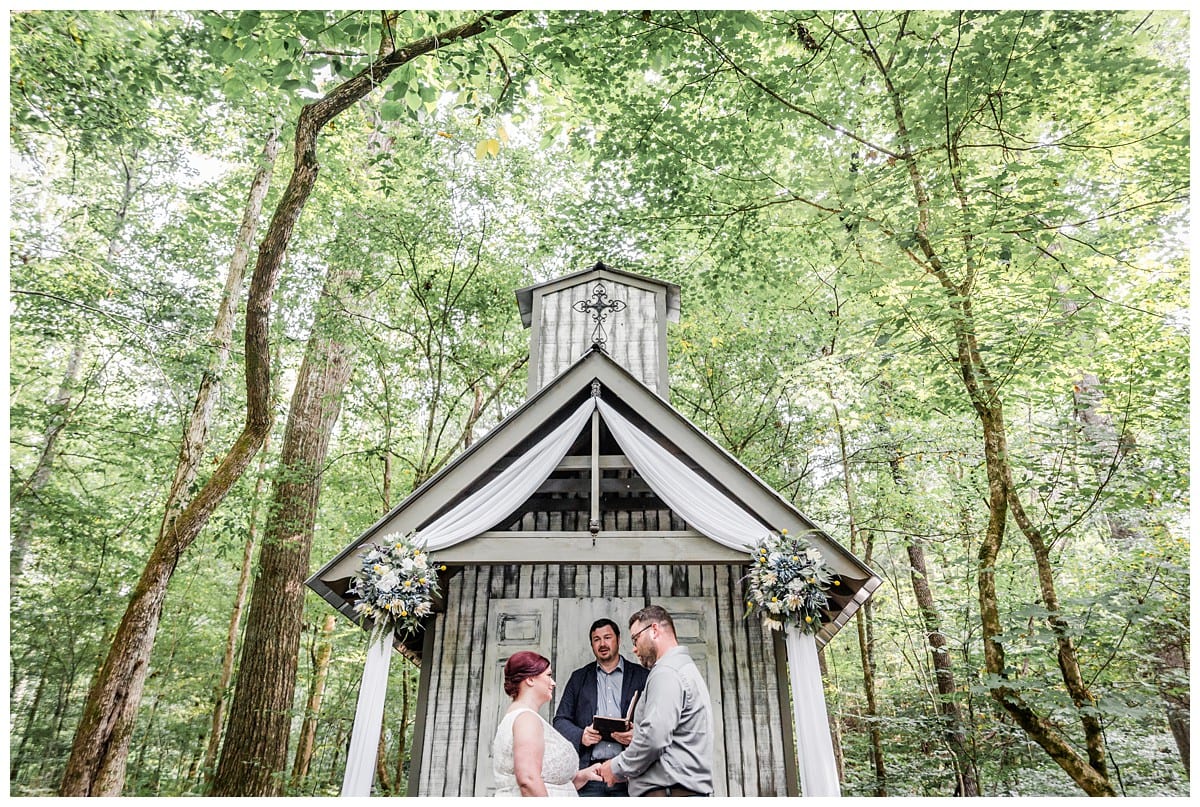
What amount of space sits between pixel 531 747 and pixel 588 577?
58.9 inches

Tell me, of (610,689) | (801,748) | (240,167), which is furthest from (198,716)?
(801,748)

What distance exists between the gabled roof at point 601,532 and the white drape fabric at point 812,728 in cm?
67

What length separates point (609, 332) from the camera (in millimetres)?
7508

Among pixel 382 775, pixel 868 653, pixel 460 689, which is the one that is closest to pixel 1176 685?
pixel 868 653

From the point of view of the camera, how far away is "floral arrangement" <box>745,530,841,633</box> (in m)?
4.27

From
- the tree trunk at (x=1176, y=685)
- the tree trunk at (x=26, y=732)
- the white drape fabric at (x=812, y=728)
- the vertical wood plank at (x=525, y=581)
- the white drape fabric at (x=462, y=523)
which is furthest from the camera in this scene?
the tree trunk at (x=26, y=732)

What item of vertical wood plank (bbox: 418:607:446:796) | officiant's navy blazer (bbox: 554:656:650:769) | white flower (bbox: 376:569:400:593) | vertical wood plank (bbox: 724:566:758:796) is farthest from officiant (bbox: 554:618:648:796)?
white flower (bbox: 376:569:400:593)

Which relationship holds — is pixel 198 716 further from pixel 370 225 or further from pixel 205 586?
pixel 370 225

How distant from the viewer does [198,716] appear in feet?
47.7

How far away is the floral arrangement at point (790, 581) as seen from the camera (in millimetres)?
4270

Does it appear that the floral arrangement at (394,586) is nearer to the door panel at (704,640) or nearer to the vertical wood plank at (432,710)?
the vertical wood plank at (432,710)

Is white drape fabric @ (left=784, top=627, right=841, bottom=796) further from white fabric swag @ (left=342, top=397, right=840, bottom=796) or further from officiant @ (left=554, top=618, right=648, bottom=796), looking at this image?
officiant @ (left=554, top=618, right=648, bottom=796)

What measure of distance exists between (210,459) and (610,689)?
8.18m

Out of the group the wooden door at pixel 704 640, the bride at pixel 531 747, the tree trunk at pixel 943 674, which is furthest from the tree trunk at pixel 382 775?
the tree trunk at pixel 943 674
